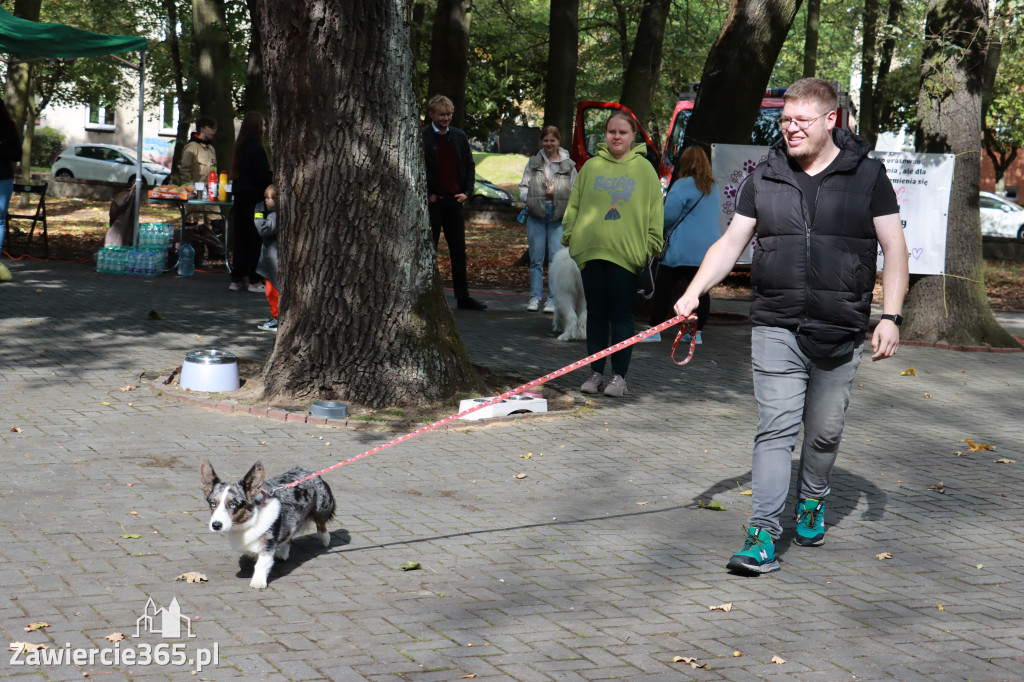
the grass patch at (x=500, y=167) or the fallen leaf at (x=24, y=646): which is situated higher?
the grass patch at (x=500, y=167)

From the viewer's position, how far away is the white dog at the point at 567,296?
36.0ft

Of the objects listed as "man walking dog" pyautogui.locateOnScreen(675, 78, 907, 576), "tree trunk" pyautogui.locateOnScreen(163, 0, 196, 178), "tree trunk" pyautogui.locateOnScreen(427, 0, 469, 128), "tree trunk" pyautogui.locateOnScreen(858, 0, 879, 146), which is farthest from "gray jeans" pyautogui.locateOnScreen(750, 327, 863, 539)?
"tree trunk" pyautogui.locateOnScreen(163, 0, 196, 178)

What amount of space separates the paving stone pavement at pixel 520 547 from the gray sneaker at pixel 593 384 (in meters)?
0.26

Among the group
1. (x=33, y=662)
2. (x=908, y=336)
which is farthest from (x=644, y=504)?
(x=908, y=336)

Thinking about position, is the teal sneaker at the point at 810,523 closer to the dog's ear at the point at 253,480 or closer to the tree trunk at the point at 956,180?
the dog's ear at the point at 253,480

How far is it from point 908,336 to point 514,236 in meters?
12.4

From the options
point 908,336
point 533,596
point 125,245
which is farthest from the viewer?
point 125,245

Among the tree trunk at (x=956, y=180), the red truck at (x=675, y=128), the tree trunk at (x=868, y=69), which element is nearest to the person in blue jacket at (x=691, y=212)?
the tree trunk at (x=956, y=180)

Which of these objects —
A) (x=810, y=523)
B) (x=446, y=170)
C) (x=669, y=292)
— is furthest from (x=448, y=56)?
(x=810, y=523)

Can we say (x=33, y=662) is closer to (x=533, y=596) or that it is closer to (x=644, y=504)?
(x=533, y=596)

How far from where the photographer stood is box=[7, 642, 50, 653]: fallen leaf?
3830mm

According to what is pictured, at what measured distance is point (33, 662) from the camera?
3762 mm

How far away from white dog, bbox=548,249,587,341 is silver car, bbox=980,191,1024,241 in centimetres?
2502

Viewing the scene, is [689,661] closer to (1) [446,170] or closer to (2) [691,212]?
(2) [691,212]
